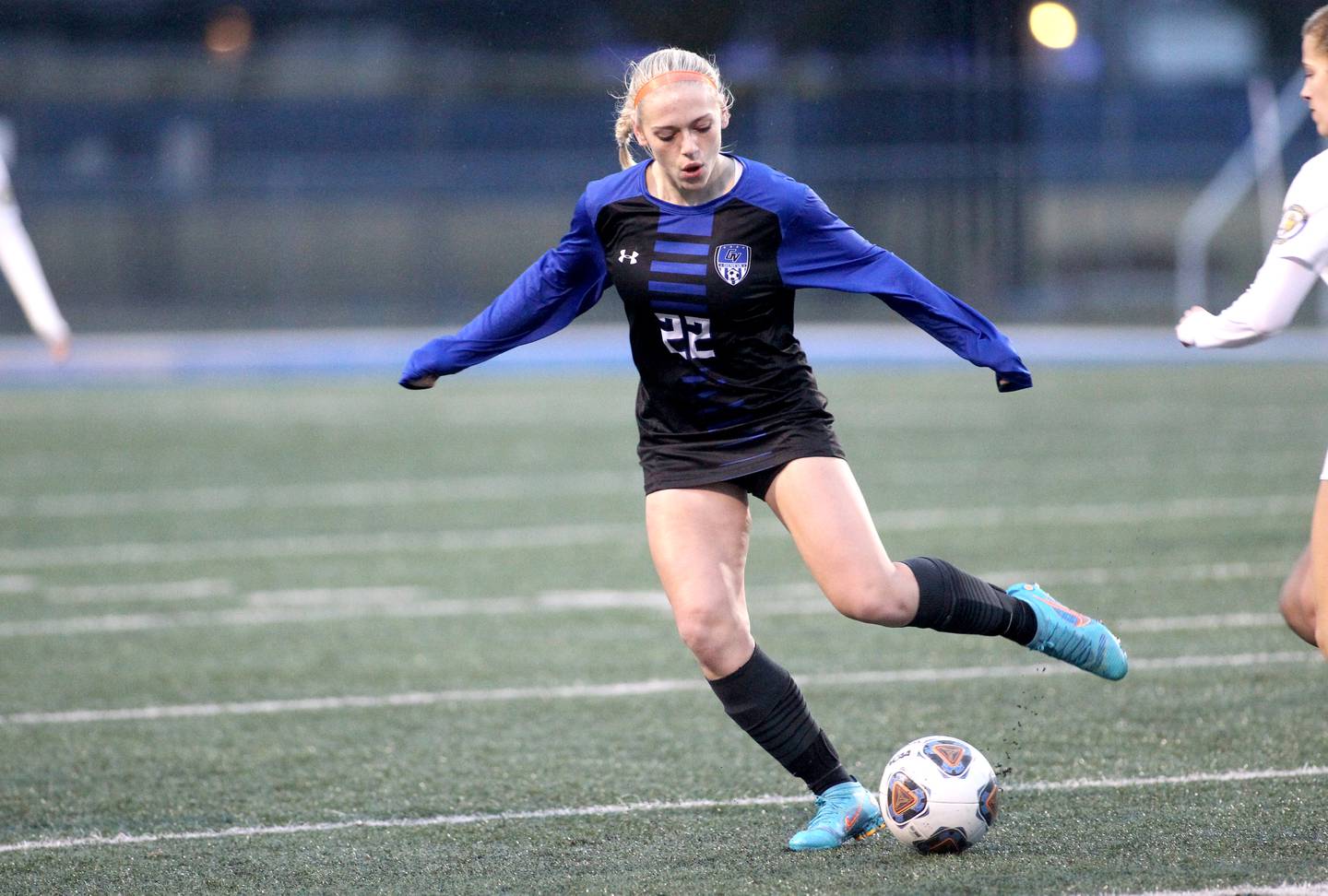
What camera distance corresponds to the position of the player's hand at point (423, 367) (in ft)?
14.5

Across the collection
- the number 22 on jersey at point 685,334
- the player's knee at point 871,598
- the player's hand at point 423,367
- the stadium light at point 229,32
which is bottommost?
the player's knee at point 871,598

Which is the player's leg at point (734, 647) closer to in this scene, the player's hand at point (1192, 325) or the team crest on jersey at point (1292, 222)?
the player's hand at point (1192, 325)

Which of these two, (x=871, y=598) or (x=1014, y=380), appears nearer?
(x=871, y=598)

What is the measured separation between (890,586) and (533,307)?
→ 1129 mm

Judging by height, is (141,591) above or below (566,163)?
below

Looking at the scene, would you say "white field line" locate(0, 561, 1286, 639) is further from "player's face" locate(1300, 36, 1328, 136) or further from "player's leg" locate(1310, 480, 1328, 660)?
"player's face" locate(1300, 36, 1328, 136)

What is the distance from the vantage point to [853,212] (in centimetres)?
2850

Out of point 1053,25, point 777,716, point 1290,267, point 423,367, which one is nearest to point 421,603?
point 423,367

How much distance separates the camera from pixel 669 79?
3984 millimetres

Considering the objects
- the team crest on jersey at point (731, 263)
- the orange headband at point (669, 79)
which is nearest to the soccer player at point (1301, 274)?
the team crest on jersey at point (731, 263)

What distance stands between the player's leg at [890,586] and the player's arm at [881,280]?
43cm

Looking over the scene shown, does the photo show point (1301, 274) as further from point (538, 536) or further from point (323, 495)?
point (323, 495)

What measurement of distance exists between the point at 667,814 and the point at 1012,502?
627cm

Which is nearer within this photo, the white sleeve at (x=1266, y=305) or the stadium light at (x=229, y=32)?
the white sleeve at (x=1266, y=305)
